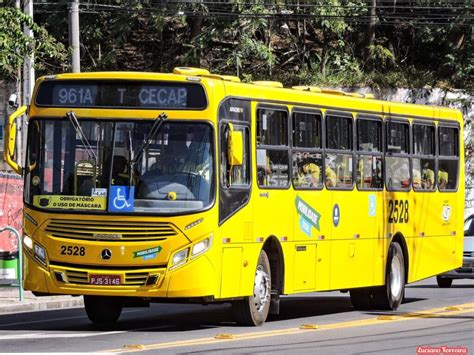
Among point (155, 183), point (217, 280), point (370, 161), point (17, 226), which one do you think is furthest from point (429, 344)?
point (17, 226)

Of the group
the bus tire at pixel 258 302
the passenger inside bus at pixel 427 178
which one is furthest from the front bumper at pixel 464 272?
the bus tire at pixel 258 302

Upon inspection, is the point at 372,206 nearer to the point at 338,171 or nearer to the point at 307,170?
the point at 338,171

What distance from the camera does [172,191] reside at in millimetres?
14969

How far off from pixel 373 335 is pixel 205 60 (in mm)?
32397

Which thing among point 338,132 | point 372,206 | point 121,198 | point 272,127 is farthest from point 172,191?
point 372,206

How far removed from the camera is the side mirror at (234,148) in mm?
15234

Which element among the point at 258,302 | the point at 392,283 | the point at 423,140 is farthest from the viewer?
the point at 423,140

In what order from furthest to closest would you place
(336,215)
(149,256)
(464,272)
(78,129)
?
(464,272) → (336,215) → (78,129) → (149,256)

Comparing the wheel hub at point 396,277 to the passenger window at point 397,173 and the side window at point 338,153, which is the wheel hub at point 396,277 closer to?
the passenger window at point 397,173

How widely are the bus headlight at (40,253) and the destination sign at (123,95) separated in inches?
69.6

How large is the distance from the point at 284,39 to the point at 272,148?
33.2 m

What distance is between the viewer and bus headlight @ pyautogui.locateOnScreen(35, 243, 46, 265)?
601 inches

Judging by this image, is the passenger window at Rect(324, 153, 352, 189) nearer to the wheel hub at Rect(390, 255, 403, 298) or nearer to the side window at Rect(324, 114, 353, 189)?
the side window at Rect(324, 114, 353, 189)

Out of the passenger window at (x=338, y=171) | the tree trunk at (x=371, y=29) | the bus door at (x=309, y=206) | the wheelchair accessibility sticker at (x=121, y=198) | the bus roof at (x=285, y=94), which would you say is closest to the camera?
the wheelchair accessibility sticker at (x=121, y=198)
